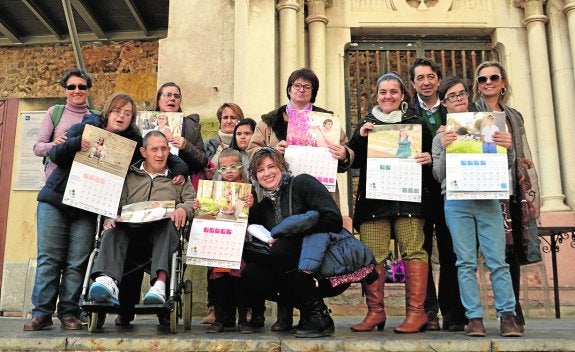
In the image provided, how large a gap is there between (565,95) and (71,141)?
18.8ft


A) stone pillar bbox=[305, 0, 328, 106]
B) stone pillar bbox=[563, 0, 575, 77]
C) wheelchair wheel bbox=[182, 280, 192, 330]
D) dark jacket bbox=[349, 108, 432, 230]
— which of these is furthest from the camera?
stone pillar bbox=[305, 0, 328, 106]

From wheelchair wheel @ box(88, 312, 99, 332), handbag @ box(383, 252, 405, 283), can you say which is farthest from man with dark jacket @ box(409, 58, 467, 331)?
handbag @ box(383, 252, 405, 283)

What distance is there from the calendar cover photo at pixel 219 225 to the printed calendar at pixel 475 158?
1.26 metres

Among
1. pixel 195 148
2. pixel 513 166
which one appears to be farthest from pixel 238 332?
pixel 513 166

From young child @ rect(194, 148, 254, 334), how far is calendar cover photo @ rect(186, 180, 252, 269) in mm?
59

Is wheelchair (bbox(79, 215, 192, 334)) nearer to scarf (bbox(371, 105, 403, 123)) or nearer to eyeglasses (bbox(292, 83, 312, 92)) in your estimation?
eyeglasses (bbox(292, 83, 312, 92))

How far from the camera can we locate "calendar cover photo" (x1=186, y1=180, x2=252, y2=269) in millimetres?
3461

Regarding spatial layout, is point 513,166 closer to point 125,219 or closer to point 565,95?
point 125,219

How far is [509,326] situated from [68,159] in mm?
2904

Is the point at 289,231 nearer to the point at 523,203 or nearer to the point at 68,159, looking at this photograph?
the point at 523,203

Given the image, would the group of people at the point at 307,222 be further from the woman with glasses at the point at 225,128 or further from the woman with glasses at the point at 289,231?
the woman with glasses at the point at 225,128

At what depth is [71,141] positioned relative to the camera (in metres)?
3.62

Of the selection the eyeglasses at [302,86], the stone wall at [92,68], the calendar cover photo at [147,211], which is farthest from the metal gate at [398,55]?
the stone wall at [92,68]

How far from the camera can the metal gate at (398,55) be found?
24.1ft
